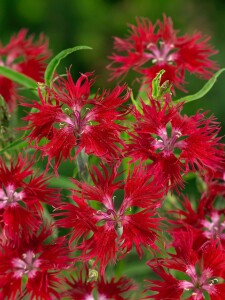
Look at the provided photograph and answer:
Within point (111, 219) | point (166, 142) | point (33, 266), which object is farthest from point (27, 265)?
point (166, 142)

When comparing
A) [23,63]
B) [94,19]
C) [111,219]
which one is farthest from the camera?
[94,19]

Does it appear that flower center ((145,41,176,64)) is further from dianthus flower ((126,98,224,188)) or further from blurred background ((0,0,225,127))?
blurred background ((0,0,225,127))

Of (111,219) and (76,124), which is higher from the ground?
(76,124)

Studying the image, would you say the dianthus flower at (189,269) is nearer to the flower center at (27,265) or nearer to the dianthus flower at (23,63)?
the flower center at (27,265)

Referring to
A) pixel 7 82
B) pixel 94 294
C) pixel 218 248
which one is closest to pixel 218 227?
pixel 218 248

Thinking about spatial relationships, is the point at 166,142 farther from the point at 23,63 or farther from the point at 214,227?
the point at 23,63

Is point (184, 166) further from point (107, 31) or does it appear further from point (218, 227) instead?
point (107, 31)
